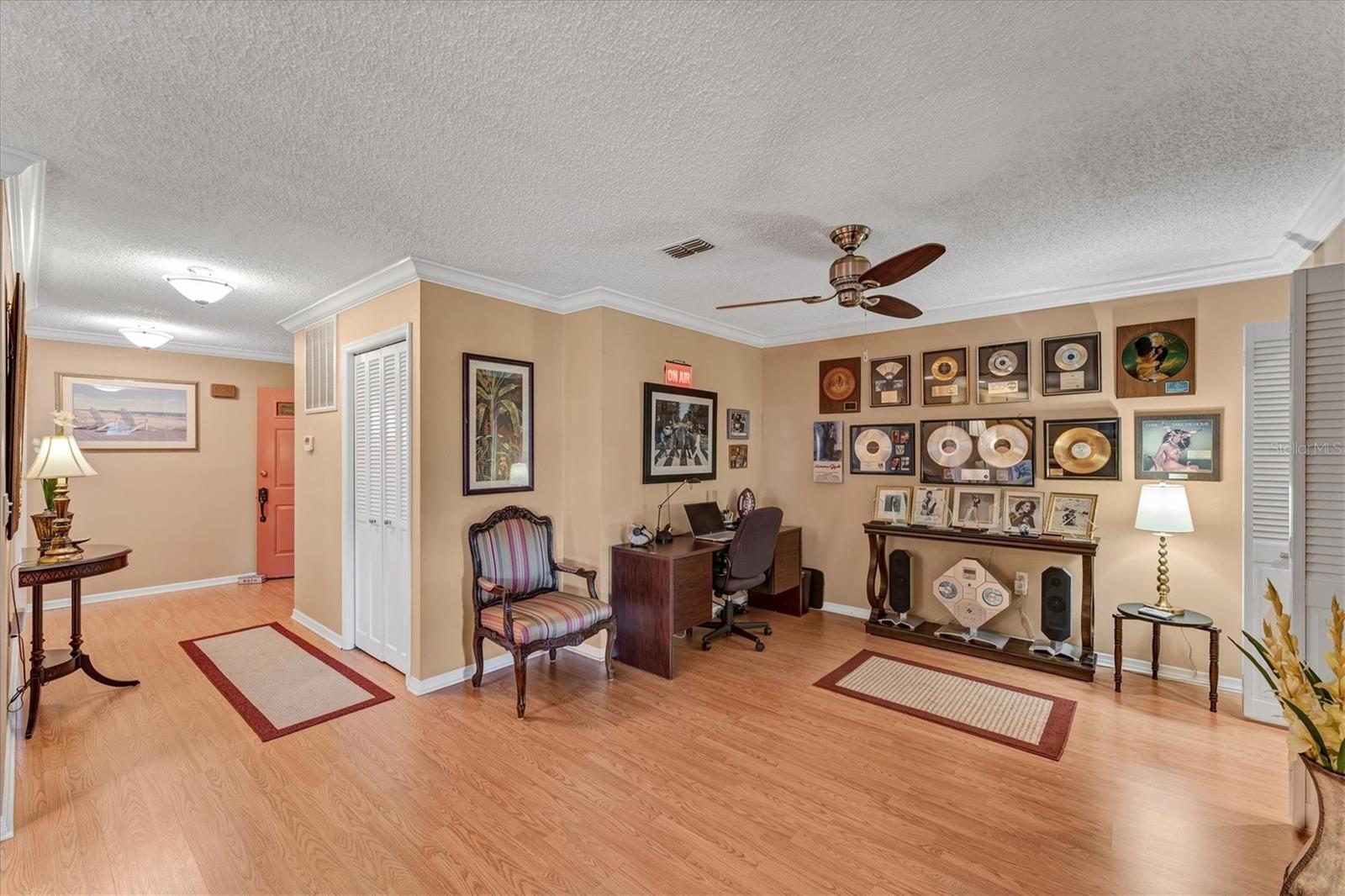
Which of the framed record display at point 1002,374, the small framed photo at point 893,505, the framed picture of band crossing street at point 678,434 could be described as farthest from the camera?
the small framed photo at point 893,505

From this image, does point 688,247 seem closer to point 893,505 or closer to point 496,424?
point 496,424

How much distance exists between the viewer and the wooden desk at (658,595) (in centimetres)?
369

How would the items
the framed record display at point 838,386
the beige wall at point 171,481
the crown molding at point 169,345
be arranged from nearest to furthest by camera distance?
the framed record display at point 838,386
the crown molding at point 169,345
the beige wall at point 171,481

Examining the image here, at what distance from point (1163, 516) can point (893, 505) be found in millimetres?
1715

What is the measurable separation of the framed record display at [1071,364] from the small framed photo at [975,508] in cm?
84

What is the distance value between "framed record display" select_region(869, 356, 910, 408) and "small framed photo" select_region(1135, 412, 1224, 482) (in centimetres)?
153

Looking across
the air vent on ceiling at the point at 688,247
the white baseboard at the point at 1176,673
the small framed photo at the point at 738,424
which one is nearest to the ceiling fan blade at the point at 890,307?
the air vent on ceiling at the point at 688,247

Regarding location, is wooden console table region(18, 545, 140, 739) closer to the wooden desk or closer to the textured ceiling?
the textured ceiling

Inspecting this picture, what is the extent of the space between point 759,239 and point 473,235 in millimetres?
1484

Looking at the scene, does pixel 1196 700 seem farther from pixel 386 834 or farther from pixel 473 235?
Answer: pixel 473 235

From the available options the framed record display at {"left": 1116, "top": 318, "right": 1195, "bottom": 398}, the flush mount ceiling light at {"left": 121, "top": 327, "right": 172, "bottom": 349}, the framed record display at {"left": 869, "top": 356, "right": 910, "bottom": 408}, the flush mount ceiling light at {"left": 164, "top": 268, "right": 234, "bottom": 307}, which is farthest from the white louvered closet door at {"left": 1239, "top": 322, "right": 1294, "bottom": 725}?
the flush mount ceiling light at {"left": 121, "top": 327, "right": 172, "bottom": 349}

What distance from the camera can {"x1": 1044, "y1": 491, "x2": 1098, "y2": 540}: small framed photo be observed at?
384 centimetres

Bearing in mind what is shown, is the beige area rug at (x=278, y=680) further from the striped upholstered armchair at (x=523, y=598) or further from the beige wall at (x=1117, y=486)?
the beige wall at (x=1117, y=486)

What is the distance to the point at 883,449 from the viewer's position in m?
4.82
